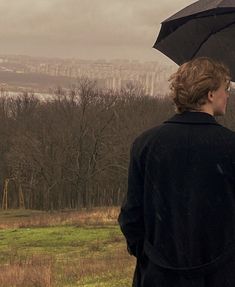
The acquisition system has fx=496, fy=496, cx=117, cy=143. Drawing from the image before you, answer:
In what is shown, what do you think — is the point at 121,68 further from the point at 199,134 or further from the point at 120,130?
the point at 199,134

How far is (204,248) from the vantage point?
7.08ft

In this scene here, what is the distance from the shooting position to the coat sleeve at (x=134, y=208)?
230cm

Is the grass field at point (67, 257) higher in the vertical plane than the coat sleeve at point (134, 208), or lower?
lower

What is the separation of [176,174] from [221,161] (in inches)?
8.0

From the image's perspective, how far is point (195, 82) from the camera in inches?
87.7

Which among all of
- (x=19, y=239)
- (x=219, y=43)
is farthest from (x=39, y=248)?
(x=219, y=43)

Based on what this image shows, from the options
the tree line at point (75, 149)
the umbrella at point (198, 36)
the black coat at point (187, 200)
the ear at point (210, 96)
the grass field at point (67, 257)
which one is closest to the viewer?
the black coat at point (187, 200)

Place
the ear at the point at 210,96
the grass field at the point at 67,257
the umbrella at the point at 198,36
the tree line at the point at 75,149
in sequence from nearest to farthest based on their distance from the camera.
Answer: the ear at the point at 210,96 < the umbrella at the point at 198,36 < the grass field at the point at 67,257 < the tree line at the point at 75,149

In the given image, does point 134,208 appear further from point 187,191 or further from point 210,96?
point 210,96

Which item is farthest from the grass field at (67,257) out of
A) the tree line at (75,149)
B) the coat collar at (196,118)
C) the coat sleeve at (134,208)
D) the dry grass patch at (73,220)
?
the tree line at (75,149)

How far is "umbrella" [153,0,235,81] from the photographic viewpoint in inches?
153

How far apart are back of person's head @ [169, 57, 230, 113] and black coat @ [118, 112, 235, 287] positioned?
0.06 meters

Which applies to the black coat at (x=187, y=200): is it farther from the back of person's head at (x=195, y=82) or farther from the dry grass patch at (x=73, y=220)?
the dry grass patch at (x=73, y=220)

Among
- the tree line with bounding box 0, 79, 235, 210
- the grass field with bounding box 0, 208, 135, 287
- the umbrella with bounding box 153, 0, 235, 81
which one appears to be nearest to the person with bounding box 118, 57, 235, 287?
the umbrella with bounding box 153, 0, 235, 81
